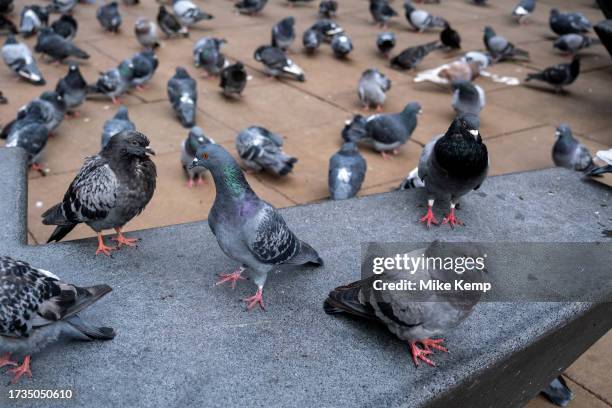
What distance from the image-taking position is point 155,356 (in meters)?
3.41

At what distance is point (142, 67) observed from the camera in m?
9.25

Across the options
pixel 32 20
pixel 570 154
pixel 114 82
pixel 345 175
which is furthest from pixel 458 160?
pixel 32 20

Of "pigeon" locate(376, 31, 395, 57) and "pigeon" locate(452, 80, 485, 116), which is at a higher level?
"pigeon" locate(452, 80, 485, 116)

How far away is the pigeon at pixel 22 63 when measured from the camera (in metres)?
9.41

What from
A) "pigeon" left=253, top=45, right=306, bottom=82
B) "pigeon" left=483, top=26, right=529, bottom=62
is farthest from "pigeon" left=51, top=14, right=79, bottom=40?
"pigeon" left=483, top=26, right=529, bottom=62

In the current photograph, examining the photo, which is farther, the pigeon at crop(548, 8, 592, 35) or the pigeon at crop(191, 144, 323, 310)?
the pigeon at crop(548, 8, 592, 35)

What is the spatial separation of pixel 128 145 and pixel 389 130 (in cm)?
407

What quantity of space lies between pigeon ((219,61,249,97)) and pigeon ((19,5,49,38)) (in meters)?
4.60

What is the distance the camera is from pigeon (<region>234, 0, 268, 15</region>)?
1351 centimetres

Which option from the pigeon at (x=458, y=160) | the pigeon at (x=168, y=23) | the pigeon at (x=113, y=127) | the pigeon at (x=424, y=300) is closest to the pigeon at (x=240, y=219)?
the pigeon at (x=424, y=300)

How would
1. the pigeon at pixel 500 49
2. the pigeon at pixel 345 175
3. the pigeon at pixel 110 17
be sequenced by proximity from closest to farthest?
the pigeon at pixel 345 175, the pigeon at pixel 500 49, the pigeon at pixel 110 17

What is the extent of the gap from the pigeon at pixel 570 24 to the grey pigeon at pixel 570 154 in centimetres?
598

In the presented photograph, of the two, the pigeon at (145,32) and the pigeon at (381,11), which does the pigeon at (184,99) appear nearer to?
the pigeon at (145,32)

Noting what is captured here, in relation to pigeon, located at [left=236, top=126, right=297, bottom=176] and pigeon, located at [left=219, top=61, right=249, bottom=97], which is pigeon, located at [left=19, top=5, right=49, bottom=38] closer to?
pigeon, located at [left=219, top=61, right=249, bottom=97]
